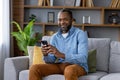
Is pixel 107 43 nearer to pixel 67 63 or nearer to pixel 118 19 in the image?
pixel 67 63

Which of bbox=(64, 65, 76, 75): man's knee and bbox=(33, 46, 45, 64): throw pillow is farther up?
bbox=(33, 46, 45, 64): throw pillow

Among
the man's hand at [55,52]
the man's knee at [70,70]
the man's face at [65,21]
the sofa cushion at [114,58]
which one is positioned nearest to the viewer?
the man's knee at [70,70]

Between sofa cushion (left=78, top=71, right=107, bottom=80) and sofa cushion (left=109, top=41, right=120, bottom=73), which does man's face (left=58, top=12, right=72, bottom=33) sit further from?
sofa cushion (left=109, top=41, right=120, bottom=73)

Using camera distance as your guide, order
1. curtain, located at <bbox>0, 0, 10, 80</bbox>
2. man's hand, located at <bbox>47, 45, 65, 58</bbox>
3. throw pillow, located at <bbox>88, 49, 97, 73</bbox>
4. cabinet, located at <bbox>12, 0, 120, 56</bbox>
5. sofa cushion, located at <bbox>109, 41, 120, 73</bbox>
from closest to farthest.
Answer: man's hand, located at <bbox>47, 45, 65, 58</bbox>, throw pillow, located at <bbox>88, 49, 97, 73</bbox>, sofa cushion, located at <bbox>109, 41, 120, 73</bbox>, curtain, located at <bbox>0, 0, 10, 80</bbox>, cabinet, located at <bbox>12, 0, 120, 56</bbox>

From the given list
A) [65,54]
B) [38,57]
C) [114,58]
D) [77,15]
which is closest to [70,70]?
[65,54]

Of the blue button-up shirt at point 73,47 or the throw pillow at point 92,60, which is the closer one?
the blue button-up shirt at point 73,47

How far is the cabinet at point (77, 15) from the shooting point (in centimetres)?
499

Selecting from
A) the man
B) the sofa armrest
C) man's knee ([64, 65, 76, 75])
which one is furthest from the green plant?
man's knee ([64, 65, 76, 75])

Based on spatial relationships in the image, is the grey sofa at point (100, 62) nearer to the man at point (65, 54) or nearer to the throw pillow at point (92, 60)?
the throw pillow at point (92, 60)

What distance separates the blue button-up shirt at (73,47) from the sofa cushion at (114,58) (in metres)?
0.48

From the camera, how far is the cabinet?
4988 millimetres

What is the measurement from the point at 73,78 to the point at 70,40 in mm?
531

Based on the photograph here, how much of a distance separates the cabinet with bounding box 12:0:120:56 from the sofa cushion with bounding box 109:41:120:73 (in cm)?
161

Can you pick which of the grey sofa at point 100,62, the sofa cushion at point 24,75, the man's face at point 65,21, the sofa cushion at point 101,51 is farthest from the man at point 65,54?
the sofa cushion at point 101,51
